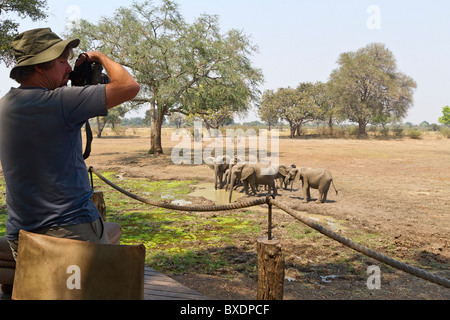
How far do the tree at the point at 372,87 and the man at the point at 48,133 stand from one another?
1831 inches

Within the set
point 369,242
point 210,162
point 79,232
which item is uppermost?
point 79,232

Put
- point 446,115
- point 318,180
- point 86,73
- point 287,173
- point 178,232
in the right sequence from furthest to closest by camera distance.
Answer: point 446,115, point 287,173, point 318,180, point 178,232, point 86,73

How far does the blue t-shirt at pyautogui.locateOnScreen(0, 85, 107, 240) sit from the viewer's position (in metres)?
1.75

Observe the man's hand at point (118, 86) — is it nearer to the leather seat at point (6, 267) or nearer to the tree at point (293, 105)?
the leather seat at point (6, 267)

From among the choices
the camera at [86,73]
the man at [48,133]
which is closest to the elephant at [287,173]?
the camera at [86,73]

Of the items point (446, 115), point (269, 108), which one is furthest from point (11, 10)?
point (446, 115)

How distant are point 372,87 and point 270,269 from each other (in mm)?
47094

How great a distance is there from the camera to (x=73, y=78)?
7.02 ft

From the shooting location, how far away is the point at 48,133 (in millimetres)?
1788

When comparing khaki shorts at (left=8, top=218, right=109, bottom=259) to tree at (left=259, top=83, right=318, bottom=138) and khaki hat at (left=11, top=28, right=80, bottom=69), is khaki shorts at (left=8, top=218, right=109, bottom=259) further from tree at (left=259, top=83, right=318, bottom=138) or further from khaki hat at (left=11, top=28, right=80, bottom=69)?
tree at (left=259, top=83, right=318, bottom=138)

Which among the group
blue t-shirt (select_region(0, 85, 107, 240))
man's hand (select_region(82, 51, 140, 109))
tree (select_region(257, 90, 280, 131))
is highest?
tree (select_region(257, 90, 280, 131))

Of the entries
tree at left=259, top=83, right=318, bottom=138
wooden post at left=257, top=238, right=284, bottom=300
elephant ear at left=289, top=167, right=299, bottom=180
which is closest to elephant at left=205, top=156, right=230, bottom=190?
elephant ear at left=289, top=167, right=299, bottom=180

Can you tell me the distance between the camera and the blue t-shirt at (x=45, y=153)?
1755mm

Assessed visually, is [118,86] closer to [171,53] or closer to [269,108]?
[171,53]
